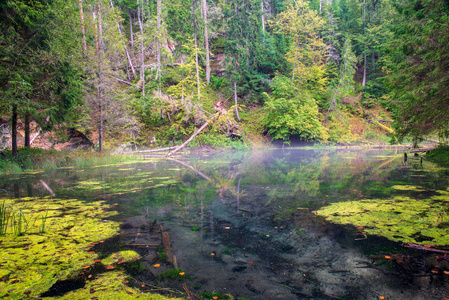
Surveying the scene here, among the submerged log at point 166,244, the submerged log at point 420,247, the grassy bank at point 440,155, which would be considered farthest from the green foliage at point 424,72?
the submerged log at point 166,244

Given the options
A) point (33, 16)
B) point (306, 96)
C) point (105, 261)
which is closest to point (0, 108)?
point (33, 16)

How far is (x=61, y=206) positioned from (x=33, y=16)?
8.10 metres

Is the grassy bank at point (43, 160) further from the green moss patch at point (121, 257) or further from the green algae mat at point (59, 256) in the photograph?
the green moss patch at point (121, 257)

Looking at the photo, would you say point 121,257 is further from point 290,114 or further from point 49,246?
point 290,114

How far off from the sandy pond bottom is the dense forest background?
22.8 ft

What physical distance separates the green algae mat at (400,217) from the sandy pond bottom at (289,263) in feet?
1.19

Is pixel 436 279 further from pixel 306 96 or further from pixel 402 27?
pixel 306 96

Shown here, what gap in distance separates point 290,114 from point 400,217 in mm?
19652

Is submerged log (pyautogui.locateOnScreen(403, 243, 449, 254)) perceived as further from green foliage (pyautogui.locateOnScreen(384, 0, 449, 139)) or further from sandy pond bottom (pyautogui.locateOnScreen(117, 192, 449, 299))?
green foliage (pyautogui.locateOnScreen(384, 0, 449, 139))

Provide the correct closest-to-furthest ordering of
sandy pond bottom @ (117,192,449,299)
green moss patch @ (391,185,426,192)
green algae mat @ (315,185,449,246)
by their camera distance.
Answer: sandy pond bottom @ (117,192,449,299) < green algae mat @ (315,185,449,246) < green moss patch @ (391,185,426,192)

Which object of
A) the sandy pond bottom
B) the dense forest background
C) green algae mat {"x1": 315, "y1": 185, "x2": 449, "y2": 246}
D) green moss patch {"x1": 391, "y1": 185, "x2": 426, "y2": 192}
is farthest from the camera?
the dense forest background

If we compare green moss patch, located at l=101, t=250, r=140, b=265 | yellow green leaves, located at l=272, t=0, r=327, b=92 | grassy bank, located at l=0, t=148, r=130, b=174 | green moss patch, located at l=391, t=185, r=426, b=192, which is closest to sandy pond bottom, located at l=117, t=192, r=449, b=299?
green moss patch, located at l=101, t=250, r=140, b=265

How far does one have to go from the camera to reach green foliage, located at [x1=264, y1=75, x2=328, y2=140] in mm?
22594

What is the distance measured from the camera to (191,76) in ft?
71.4
